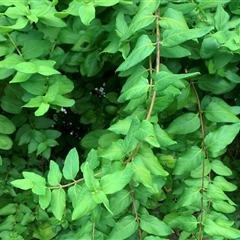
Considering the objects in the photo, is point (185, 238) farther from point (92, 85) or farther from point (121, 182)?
point (92, 85)

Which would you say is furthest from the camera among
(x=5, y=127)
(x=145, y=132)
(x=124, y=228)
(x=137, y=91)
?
(x=5, y=127)

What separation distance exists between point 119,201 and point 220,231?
0.79 feet

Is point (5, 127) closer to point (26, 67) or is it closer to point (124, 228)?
point (26, 67)

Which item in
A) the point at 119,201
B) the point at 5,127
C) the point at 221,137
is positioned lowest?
the point at 5,127

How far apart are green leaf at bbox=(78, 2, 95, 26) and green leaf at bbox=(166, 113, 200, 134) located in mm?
352

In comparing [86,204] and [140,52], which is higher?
[140,52]

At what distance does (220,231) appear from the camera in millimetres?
1062

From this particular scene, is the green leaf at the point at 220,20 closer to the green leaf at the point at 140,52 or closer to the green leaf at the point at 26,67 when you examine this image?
the green leaf at the point at 140,52

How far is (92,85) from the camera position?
1603mm

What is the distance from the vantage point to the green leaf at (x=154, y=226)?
1094 mm

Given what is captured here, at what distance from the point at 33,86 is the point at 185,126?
1.31 ft

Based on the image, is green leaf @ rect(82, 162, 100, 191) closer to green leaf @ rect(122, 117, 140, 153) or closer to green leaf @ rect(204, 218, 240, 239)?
green leaf @ rect(122, 117, 140, 153)

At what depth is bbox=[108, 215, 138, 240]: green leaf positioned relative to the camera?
1.08 metres

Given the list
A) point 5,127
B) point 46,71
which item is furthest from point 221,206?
point 5,127
